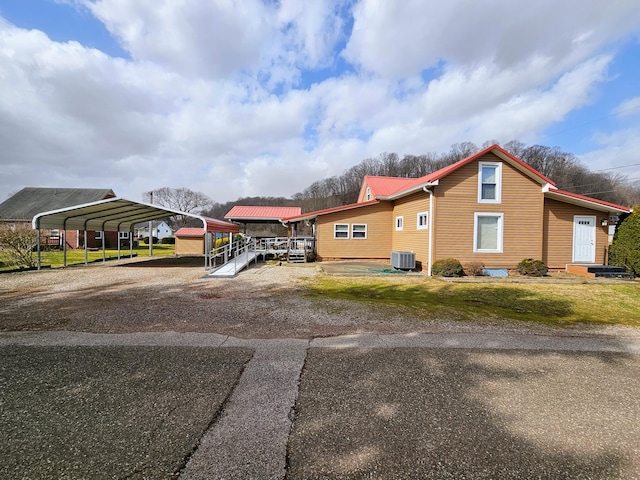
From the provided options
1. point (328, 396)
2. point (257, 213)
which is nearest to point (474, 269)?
point (328, 396)

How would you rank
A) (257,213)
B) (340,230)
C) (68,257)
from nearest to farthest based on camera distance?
(340,230), (68,257), (257,213)

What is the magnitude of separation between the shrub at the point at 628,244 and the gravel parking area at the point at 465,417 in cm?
1266

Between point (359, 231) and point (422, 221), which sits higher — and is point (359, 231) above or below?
below

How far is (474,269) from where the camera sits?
12.6 meters

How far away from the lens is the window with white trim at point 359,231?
685 inches

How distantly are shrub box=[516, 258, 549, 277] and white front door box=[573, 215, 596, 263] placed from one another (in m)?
2.75

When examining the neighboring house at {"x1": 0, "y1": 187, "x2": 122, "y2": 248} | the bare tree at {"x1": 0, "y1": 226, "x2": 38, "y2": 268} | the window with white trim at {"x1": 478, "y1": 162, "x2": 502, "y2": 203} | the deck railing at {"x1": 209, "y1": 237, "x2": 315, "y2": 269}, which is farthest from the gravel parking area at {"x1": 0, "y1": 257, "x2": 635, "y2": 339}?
the neighboring house at {"x1": 0, "y1": 187, "x2": 122, "y2": 248}

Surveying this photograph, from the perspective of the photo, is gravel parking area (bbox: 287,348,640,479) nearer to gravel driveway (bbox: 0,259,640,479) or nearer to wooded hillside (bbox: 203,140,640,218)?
gravel driveway (bbox: 0,259,640,479)

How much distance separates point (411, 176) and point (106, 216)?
5120 centimetres

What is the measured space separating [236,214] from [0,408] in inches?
921

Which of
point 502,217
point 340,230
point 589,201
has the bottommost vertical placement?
point 340,230

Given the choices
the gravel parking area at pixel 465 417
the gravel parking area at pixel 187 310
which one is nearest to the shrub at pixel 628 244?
the gravel parking area at pixel 465 417

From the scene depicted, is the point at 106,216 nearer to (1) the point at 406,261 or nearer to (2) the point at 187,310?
(2) the point at 187,310

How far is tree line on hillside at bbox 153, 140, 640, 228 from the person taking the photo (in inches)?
1736
